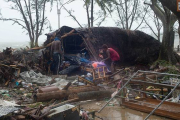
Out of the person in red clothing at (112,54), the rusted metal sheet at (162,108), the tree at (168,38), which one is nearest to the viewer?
the rusted metal sheet at (162,108)

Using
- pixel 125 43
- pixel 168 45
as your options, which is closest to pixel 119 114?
pixel 168 45

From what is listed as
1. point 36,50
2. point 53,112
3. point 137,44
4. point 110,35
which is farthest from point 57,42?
point 53,112

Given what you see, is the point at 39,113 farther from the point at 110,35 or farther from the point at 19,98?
the point at 110,35

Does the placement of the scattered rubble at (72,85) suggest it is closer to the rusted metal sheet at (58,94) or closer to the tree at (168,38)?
the rusted metal sheet at (58,94)

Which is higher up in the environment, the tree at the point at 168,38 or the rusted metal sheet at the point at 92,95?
the tree at the point at 168,38

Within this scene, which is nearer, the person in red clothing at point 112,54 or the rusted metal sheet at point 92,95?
the rusted metal sheet at point 92,95

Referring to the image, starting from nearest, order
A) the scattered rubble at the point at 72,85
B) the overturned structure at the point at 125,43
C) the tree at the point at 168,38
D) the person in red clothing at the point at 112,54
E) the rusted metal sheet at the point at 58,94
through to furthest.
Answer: the scattered rubble at the point at 72,85, the rusted metal sheet at the point at 58,94, the person in red clothing at the point at 112,54, the tree at the point at 168,38, the overturned structure at the point at 125,43

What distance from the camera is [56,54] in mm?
11328

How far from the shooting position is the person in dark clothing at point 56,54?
36.5 ft

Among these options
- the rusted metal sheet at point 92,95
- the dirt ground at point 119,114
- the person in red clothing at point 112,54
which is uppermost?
the person in red clothing at point 112,54

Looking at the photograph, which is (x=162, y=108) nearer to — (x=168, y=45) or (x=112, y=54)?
(x=112, y=54)

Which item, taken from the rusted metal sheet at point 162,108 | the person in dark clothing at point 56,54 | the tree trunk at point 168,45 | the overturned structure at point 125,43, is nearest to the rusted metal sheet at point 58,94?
the rusted metal sheet at point 162,108

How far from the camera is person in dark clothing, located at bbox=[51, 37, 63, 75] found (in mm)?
11124

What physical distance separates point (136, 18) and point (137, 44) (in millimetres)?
16145
